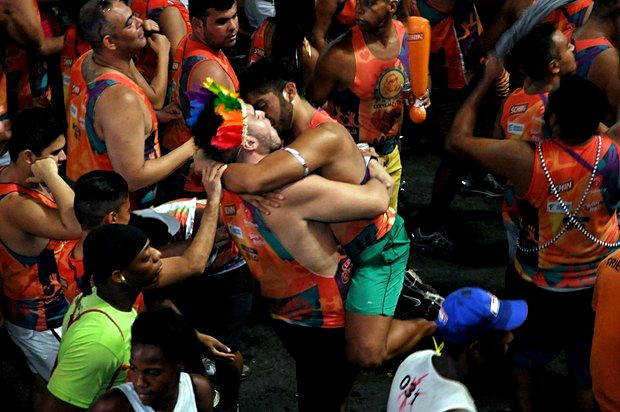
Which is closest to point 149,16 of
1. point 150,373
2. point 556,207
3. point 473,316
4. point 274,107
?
point 274,107

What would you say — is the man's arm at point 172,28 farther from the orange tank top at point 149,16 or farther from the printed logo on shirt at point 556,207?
the printed logo on shirt at point 556,207

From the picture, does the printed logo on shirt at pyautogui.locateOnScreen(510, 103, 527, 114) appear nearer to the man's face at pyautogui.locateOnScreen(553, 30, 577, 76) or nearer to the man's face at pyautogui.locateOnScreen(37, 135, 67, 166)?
the man's face at pyautogui.locateOnScreen(553, 30, 577, 76)

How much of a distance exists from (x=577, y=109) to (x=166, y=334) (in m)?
2.10

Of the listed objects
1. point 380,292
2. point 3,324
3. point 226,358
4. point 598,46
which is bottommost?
point 3,324

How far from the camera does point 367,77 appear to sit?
5406 millimetres

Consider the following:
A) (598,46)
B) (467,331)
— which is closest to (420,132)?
(598,46)

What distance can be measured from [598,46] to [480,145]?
1487 millimetres

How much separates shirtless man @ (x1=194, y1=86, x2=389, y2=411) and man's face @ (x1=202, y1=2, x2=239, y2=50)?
1.52m

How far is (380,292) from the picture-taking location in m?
4.00

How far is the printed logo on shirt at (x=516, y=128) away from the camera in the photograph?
4477 millimetres

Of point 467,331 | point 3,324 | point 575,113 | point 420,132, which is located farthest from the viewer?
point 420,132

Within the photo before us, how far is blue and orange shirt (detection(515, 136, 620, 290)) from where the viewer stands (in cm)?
407

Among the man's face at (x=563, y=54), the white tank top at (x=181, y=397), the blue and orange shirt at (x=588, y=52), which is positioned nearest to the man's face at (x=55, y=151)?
the white tank top at (x=181, y=397)

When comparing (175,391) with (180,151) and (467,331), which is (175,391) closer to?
(467,331)
